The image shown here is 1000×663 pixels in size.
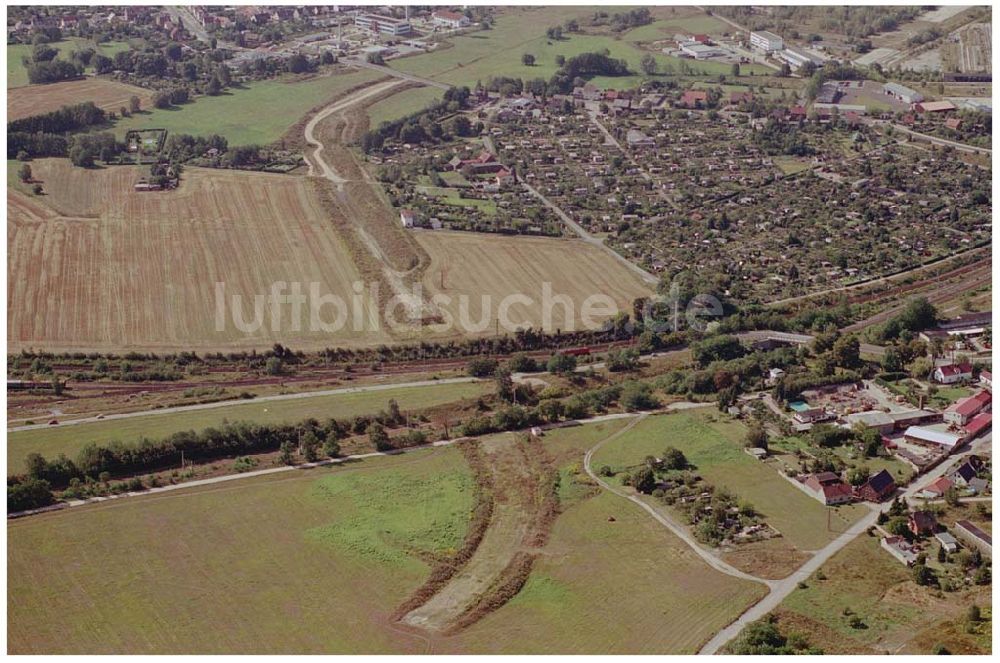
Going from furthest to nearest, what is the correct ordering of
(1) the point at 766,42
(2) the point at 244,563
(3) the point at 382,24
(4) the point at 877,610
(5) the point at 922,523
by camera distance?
(3) the point at 382,24 → (1) the point at 766,42 → (5) the point at 922,523 → (2) the point at 244,563 → (4) the point at 877,610

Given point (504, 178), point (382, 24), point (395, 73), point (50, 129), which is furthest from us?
point (382, 24)

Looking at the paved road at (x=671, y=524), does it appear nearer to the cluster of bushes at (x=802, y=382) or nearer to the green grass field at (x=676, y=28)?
the cluster of bushes at (x=802, y=382)

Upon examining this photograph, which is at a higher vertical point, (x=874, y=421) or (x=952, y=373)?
(x=952, y=373)

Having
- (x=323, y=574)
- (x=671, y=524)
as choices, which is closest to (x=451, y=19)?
(x=671, y=524)

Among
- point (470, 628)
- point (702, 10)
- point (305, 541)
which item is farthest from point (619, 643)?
point (702, 10)

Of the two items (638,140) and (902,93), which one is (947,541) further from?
(902,93)

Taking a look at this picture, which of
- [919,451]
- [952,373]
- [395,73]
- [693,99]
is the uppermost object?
[395,73]

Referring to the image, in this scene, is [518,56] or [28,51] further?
[518,56]
